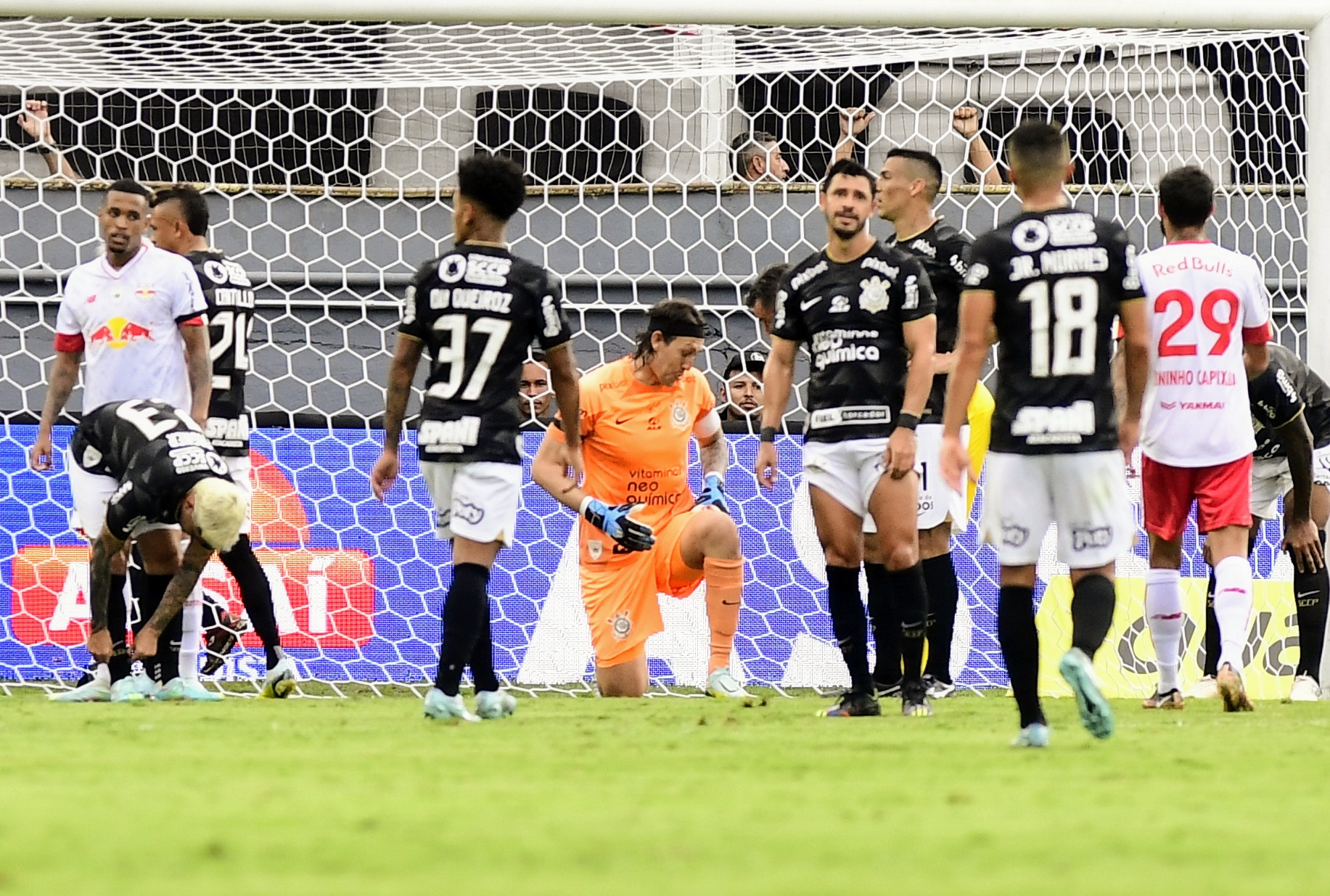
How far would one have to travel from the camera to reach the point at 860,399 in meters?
6.32

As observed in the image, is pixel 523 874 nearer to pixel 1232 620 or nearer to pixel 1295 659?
pixel 1232 620

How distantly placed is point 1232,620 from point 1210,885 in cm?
432

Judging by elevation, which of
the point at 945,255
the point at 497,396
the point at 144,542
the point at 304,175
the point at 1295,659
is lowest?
the point at 1295,659

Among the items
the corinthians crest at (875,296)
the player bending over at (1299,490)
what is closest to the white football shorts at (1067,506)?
the corinthians crest at (875,296)

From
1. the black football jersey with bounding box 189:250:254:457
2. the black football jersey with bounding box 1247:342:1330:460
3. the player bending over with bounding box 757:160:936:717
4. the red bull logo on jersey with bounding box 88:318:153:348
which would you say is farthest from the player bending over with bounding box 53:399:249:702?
the black football jersey with bounding box 1247:342:1330:460

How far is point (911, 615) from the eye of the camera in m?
6.36

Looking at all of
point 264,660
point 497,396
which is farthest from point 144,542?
point 497,396

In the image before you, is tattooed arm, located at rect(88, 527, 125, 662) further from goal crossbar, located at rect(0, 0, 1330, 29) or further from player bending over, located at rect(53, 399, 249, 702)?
goal crossbar, located at rect(0, 0, 1330, 29)

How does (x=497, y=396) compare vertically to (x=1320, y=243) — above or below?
below

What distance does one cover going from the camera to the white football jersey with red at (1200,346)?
21.2 ft

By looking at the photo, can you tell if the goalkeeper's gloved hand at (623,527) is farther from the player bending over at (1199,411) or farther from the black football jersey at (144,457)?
the player bending over at (1199,411)

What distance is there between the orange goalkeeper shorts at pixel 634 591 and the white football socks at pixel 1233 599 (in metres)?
2.22

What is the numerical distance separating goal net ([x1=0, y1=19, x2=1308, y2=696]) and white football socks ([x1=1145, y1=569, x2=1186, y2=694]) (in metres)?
2.06

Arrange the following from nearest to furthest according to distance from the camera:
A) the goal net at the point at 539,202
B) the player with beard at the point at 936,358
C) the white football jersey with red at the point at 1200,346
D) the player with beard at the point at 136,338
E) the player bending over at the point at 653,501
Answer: the white football jersey with red at the point at 1200,346, the player with beard at the point at 936,358, the player with beard at the point at 136,338, the player bending over at the point at 653,501, the goal net at the point at 539,202
